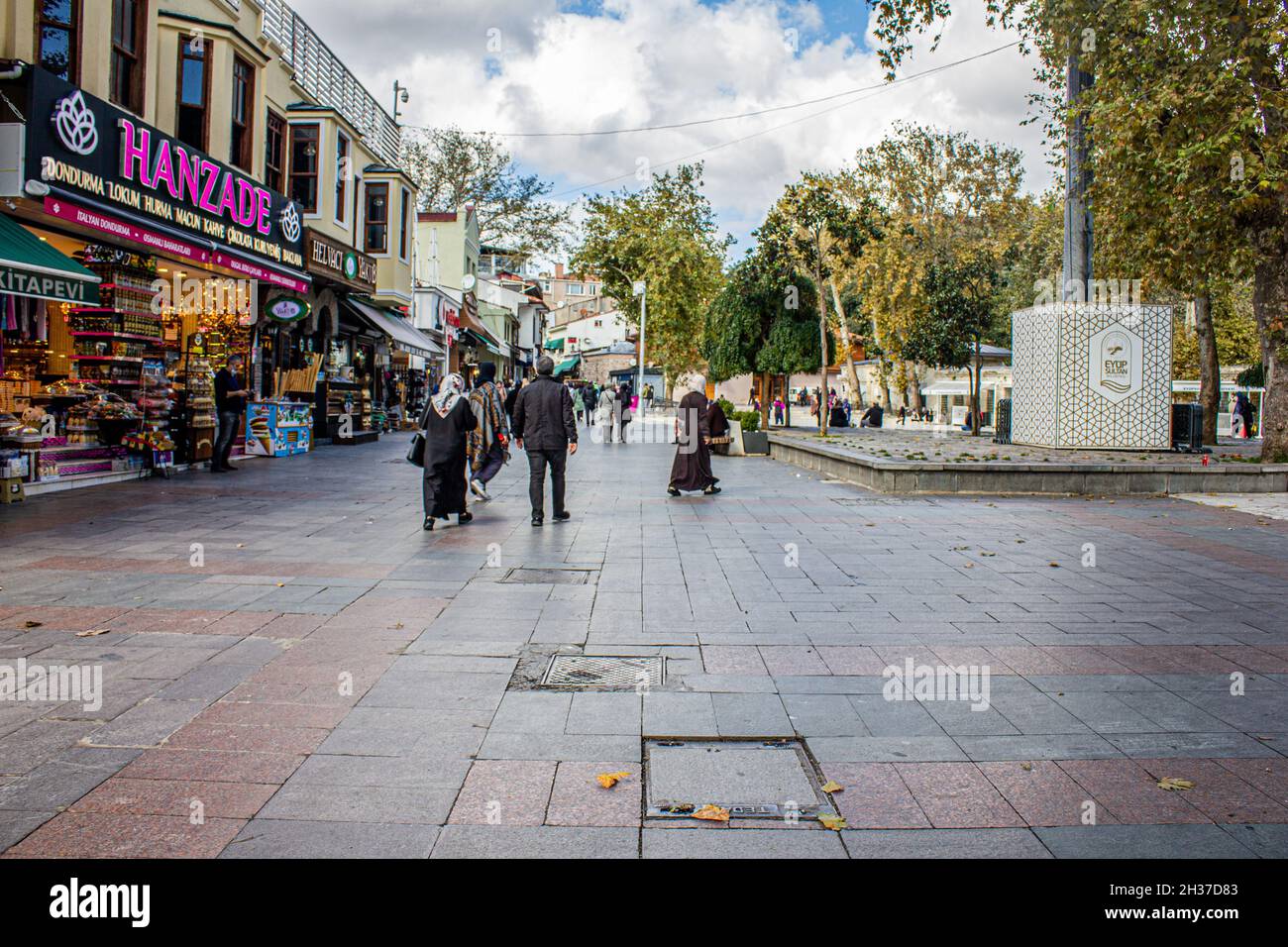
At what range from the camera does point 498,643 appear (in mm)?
5473

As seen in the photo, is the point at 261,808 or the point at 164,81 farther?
the point at 164,81

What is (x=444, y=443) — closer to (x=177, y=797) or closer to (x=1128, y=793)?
(x=177, y=797)

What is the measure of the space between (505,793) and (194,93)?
1616cm

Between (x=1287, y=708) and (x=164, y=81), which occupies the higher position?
(x=164, y=81)

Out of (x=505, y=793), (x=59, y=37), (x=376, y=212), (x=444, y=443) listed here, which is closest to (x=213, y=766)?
(x=505, y=793)

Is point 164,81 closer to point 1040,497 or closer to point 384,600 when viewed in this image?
point 384,600

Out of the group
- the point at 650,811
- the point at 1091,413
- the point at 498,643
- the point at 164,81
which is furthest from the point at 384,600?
the point at 1091,413

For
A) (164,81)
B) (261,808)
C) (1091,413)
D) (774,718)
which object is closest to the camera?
(261,808)

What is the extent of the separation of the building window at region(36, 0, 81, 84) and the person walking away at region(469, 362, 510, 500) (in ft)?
20.6

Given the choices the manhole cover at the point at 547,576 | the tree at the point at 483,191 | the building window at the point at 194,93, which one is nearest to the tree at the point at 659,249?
the tree at the point at 483,191

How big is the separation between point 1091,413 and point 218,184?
51.4 feet

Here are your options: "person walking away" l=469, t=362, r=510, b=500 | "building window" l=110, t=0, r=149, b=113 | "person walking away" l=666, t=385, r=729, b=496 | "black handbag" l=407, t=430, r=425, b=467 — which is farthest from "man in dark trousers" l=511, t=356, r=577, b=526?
"building window" l=110, t=0, r=149, b=113

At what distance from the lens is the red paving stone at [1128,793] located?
10.9 ft
